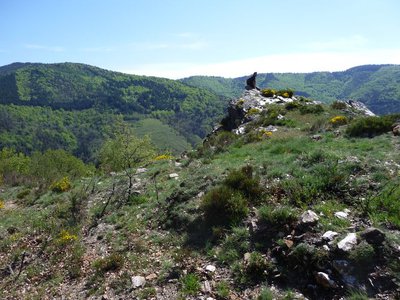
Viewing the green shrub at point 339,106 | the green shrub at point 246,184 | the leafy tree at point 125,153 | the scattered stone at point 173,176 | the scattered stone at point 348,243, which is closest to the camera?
the scattered stone at point 348,243

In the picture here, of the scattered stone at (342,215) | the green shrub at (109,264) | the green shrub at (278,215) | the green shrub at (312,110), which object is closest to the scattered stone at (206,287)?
the green shrub at (278,215)

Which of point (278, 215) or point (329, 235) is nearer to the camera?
point (329, 235)

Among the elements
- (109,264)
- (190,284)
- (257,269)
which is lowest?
(109,264)

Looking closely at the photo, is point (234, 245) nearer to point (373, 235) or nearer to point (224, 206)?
point (224, 206)

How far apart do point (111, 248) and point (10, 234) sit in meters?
6.98

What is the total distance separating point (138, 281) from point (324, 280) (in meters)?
5.34

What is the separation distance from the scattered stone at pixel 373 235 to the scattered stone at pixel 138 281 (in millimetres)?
6302

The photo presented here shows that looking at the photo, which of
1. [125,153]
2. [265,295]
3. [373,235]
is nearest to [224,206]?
[265,295]

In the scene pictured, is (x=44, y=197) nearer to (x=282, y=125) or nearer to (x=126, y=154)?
(x=126, y=154)

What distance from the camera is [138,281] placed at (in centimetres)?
1005

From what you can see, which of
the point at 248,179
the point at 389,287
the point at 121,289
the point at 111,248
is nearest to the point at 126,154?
the point at 111,248

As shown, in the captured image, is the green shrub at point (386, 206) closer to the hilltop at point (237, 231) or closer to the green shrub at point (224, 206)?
the hilltop at point (237, 231)

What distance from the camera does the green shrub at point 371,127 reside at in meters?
17.2

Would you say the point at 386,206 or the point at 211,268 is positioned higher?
the point at 386,206
